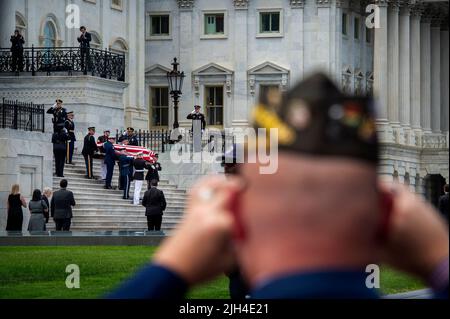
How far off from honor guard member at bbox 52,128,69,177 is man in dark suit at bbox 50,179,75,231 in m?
6.52

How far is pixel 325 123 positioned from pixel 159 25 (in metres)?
86.9

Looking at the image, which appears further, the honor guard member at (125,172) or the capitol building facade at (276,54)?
the capitol building facade at (276,54)

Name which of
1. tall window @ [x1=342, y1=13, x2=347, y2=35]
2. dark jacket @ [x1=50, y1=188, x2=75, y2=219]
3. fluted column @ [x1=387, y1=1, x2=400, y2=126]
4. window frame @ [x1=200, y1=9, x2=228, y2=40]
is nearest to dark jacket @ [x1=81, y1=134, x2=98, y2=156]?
dark jacket @ [x1=50, y1=188, x2=75, y2=219]

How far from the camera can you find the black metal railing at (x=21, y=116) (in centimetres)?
4888

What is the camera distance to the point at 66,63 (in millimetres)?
60312

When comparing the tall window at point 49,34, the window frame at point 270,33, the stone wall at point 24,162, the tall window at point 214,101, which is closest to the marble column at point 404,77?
the window frame at point 270,33

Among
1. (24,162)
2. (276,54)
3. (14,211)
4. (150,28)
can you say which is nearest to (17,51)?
(24,162)

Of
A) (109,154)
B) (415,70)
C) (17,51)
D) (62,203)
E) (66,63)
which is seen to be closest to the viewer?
(62,203)

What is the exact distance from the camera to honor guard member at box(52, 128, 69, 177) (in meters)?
49.7

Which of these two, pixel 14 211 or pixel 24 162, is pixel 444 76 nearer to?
pixel 24 162

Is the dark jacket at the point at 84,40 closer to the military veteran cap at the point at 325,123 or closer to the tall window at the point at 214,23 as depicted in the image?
the tall window at the point at 214,23

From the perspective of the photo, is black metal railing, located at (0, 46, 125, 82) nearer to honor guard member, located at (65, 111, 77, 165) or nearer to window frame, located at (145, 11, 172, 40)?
honor guard member, located at (65, 111, 77, 165)

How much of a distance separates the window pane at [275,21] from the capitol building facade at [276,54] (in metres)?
0.05
